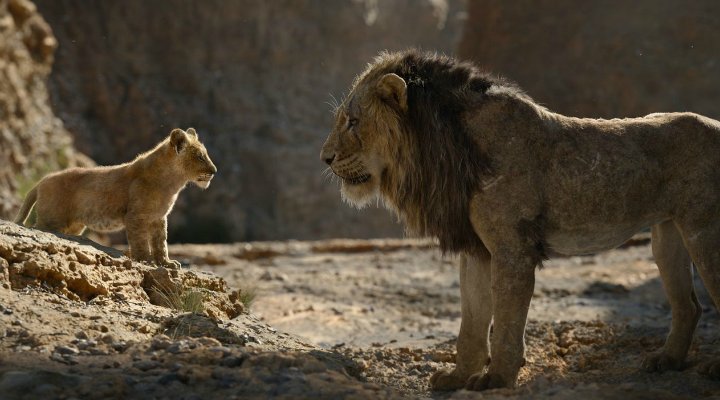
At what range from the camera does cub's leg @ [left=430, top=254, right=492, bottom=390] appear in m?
6.20

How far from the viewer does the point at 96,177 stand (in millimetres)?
7184

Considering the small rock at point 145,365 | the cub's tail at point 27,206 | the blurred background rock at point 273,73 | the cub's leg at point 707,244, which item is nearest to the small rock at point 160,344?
the small rock at point 145,365

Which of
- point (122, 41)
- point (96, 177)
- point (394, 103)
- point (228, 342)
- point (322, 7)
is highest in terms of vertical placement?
point (322, 7)

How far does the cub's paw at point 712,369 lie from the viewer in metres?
5.86

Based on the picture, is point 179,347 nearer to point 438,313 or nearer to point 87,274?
point 87,274

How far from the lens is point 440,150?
5.88 meters

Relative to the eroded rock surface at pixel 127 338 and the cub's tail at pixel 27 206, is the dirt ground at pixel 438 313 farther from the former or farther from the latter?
the cub's tail at pixel 27 206

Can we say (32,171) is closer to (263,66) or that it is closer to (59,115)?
(59,115)

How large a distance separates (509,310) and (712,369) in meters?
1.39

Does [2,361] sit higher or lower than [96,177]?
lower

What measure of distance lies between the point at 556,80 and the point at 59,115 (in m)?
13.2

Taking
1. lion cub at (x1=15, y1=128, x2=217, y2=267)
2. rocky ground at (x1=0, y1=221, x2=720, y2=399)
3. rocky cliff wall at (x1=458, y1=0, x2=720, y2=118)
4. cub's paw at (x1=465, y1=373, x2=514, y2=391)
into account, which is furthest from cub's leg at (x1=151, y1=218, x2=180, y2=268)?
rocky cliff wall at (x1=458, y1=0, x2=720, y2=118)

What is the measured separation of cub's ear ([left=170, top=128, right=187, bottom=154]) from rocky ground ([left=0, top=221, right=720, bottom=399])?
941 mm

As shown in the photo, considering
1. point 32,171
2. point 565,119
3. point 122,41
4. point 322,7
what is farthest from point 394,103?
point 322,7
